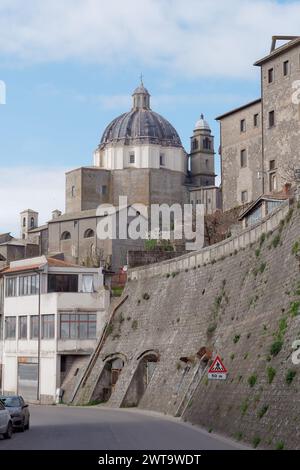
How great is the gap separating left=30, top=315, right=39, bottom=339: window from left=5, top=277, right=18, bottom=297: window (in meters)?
3.37

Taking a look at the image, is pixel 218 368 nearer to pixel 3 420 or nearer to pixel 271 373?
pixel 271 373

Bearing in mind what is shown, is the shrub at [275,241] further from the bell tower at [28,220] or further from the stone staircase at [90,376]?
the bell tower at [28,220]

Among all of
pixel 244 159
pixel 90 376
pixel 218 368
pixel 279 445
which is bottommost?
pixel 90 376

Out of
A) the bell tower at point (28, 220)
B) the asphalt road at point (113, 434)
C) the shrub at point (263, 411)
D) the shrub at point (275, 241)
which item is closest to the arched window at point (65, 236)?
the bell tower at point (28, 220)

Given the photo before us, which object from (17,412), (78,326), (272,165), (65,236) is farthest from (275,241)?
(65,236)

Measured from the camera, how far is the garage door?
194 feet

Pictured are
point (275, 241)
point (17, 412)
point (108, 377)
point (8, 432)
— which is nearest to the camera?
point (8, 432)

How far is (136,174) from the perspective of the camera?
127500mm

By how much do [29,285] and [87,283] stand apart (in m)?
4.17

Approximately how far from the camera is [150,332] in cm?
4950

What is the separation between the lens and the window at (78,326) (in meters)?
57.2

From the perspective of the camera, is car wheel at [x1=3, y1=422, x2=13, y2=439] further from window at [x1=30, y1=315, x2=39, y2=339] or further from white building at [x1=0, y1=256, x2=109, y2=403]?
window at [x1=30, y1=315, x2=39, y2=339]

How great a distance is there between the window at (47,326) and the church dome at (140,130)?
2898 inches

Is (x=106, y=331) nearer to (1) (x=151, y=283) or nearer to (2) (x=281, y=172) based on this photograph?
(1) (x=151, y=283)
